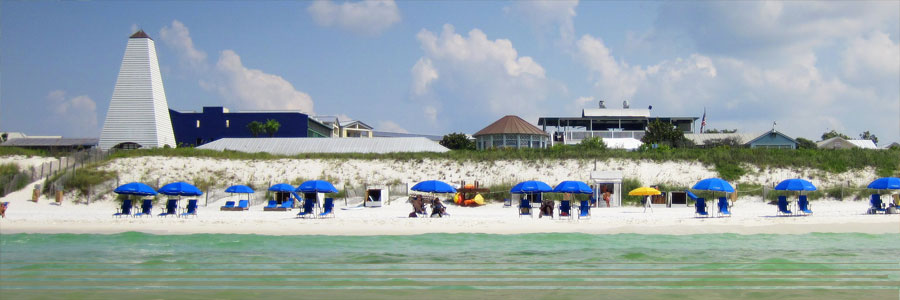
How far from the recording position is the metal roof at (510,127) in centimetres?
5364

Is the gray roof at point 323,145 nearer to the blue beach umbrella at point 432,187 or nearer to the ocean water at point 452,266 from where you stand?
the blue beach umbrella at point 432,187

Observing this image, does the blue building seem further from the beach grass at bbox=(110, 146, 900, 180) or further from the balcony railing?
the balcony railing

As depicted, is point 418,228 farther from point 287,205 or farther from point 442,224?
point 287,205

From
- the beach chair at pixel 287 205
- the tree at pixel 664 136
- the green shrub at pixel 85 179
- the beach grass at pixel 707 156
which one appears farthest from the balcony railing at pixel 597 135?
the green shrub at pixel 85 179

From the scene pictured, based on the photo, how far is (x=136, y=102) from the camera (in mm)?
48781

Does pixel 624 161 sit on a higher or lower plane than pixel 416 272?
higher

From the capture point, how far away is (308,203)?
2436 centimetres

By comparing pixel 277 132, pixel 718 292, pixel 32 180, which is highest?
pixel 277 132

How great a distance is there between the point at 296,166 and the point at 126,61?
1776 centimetres

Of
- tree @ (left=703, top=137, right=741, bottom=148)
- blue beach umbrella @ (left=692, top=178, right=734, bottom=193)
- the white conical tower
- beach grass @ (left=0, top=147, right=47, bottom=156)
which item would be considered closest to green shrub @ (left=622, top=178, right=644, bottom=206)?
blue beach umbrella @ (left=692, top=178, right=734, bottom=193)

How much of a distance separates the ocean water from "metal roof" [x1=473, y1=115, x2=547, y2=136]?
111 ft

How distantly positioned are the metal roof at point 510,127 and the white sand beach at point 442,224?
89.4 feet

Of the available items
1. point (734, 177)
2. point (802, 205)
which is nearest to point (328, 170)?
point (734, 177)

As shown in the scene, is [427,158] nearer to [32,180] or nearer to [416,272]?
[32,180]
